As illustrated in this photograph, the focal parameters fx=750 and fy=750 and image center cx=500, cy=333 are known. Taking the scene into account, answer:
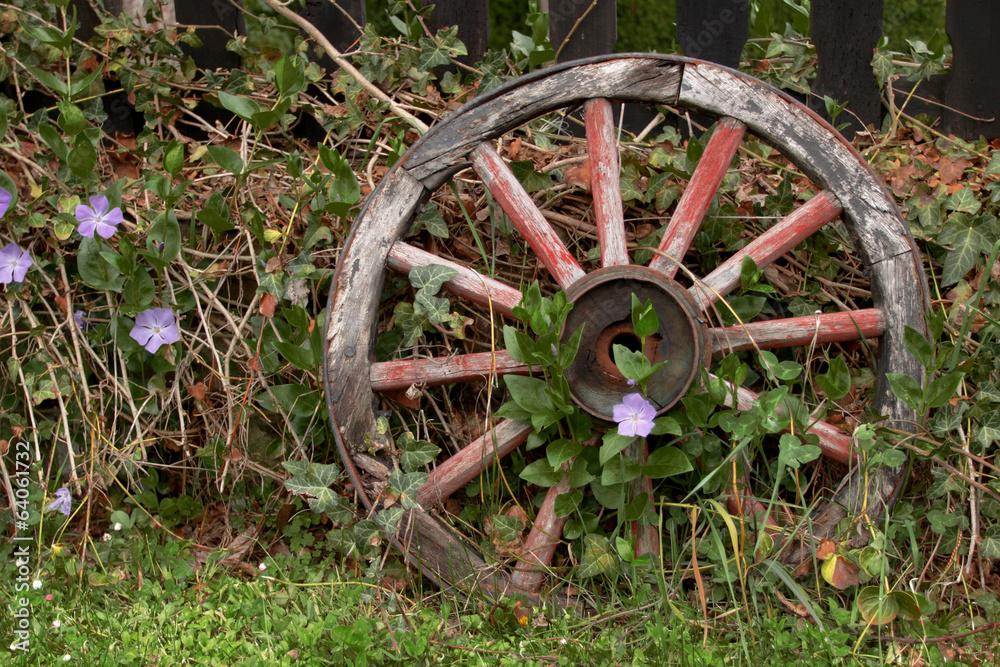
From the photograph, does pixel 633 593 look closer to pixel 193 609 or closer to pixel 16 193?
pixel 193 609

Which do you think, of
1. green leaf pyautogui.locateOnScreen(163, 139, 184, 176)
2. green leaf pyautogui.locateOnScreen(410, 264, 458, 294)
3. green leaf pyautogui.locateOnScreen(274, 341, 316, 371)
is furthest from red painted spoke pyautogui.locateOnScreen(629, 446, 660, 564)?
green leaf pyautogui.locateOnScreen(163, 139, 184, 176)

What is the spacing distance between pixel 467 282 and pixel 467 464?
43 centimetres

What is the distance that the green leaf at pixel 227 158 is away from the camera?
189cm

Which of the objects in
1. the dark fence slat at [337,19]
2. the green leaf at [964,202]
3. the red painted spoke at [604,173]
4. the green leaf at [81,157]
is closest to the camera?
the red painted spoke at [604,173]

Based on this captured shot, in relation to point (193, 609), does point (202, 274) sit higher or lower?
higher

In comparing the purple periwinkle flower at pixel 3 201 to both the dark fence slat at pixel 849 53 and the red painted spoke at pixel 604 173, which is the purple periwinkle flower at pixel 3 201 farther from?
the dark fence slat at pixel 849 53

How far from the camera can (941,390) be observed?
5.13ft

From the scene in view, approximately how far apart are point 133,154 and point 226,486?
3.47 ft

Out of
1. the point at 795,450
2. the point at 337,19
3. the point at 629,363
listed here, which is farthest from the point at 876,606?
the point at 337,19

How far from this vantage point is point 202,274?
2.05 meters

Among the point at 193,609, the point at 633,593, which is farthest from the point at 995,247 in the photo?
the point at 193,609

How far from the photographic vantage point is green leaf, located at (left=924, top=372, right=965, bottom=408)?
154 cm

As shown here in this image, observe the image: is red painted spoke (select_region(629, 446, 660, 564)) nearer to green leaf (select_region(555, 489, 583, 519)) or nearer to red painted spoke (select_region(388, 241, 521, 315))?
green leaf (select_region(555, 489, 583, 519))

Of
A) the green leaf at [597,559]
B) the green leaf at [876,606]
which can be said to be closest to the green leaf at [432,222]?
the green leaf at [597,559]
